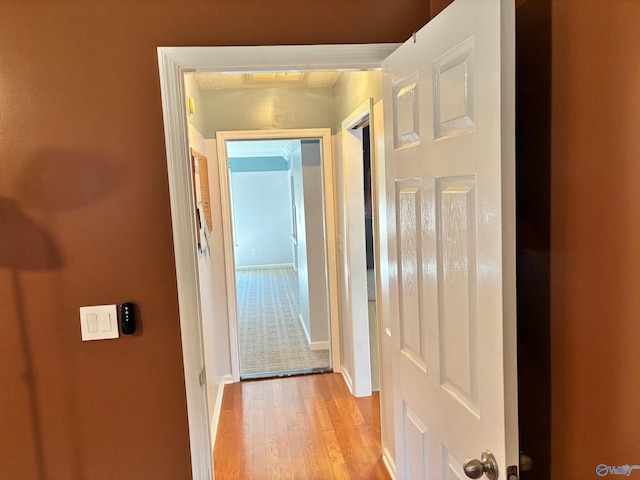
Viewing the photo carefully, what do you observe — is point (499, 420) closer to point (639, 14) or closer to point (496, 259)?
point (496, 259)

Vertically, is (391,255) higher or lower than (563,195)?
lower

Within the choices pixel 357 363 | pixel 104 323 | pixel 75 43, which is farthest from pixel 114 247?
pixel 357 363

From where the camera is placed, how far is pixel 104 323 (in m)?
1.53

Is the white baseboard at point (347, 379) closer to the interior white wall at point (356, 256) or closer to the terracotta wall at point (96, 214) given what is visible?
the interior white wall at point (356, 256)

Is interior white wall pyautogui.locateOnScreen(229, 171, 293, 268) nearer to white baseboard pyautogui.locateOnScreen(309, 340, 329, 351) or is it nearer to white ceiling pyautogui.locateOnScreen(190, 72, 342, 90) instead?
white baseboard pyautogui.locateOnScreen(309, 340, 329, 351)

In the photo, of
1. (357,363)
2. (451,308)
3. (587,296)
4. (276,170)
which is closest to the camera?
(587,296)

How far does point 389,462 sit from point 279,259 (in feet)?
24.0

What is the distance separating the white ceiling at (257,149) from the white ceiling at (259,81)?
4.39 m

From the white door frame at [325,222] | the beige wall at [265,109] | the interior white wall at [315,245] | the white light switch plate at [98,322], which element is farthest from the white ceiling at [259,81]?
the white light switch plate at [98,322]

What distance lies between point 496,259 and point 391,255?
62 centimetres

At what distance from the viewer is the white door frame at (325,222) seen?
11.1 feet

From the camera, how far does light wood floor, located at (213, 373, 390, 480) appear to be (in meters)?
2.44

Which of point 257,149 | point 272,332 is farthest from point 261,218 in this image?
point 272,332

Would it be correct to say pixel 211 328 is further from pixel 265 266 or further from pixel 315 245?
pixel 265 266
